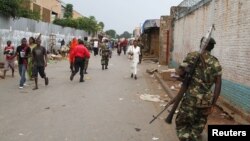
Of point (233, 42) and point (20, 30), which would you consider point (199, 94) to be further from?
point (20, 30)

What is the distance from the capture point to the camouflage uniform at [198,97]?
6352 millimetres

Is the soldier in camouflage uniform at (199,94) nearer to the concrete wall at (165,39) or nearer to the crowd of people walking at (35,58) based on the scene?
the crowd of people walking at (35,58)

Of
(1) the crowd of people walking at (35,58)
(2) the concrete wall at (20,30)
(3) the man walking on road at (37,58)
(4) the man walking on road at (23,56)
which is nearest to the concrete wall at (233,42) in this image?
(1) the crowd of people walking at (35,58)

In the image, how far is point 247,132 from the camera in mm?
5562

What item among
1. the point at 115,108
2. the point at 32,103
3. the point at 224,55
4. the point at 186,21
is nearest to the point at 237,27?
the point at 224,55

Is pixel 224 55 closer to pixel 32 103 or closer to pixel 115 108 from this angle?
pixel 115 108

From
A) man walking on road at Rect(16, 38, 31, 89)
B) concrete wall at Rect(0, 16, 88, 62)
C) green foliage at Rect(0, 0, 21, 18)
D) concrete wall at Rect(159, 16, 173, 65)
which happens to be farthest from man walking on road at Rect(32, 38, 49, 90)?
concrete wall at Rect(159, 16, 173, 65)

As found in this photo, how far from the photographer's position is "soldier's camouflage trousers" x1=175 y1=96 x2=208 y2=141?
6.46 m

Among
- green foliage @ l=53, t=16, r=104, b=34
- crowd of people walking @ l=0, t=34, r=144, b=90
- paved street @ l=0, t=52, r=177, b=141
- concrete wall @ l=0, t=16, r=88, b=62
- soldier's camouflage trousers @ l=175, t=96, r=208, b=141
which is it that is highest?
green foliage @ l=53, t=16, r=104, b=34

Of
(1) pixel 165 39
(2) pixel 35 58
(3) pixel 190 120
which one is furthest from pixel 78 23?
(3) pixel 190 120

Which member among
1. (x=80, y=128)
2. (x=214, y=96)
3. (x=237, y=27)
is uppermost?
(x=237, y=27)

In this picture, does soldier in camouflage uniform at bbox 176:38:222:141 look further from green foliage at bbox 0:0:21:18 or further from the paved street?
green foliage at bbox 0:0:21:18

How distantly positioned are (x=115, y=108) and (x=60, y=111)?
1.48 metres

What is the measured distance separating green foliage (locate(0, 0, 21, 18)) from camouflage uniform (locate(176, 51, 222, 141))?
1719 cm
